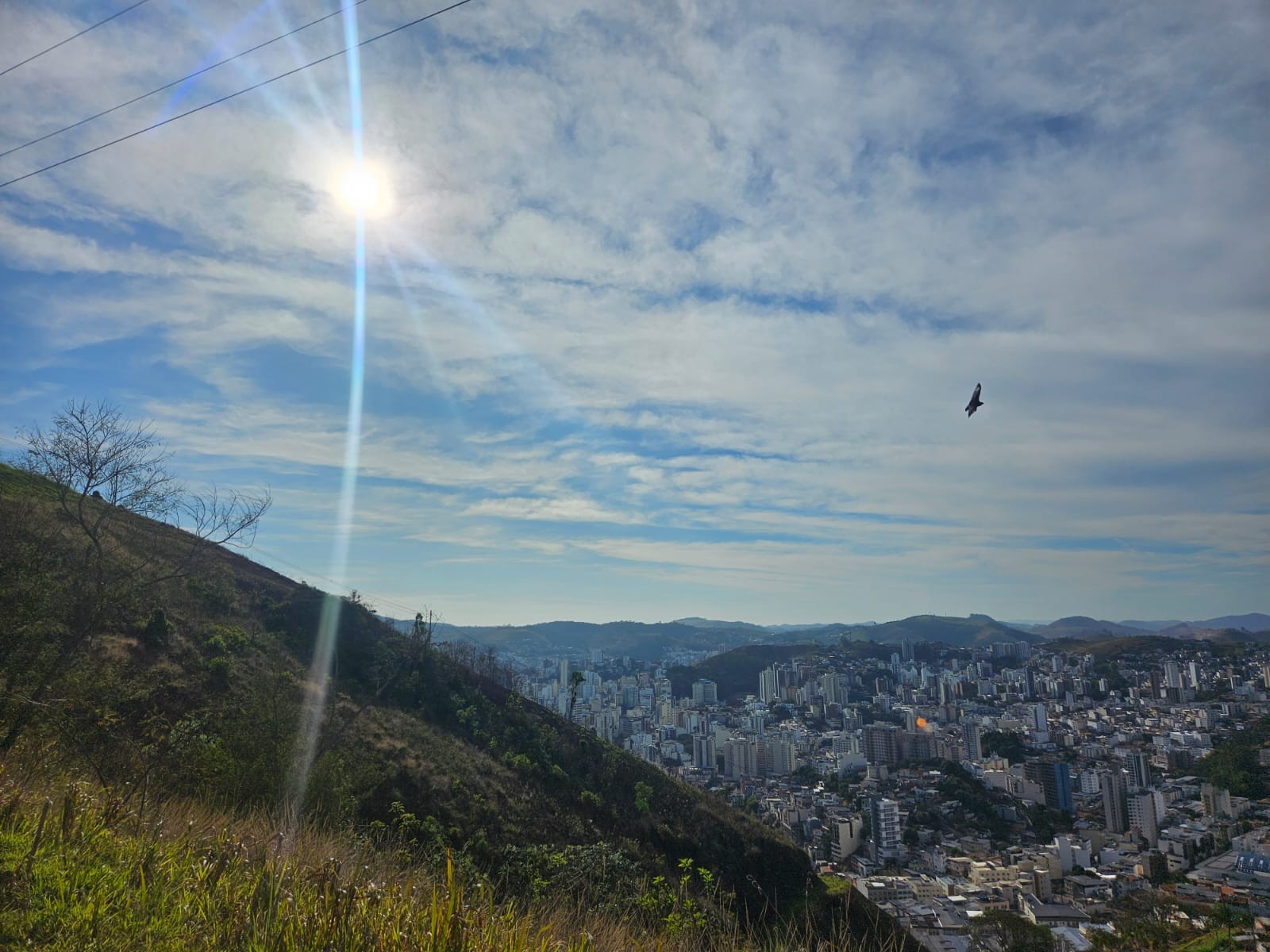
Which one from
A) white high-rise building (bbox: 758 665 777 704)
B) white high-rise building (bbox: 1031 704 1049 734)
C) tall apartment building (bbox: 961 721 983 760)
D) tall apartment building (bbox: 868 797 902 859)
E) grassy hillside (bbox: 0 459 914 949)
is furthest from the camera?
white high-rise building (bbox: 758 665 777 704)

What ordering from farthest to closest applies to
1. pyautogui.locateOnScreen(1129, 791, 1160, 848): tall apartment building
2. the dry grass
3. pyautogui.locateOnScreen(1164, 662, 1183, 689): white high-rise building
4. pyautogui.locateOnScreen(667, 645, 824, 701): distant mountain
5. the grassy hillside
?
pyautogui.locateOnScreen(667, 645, 824, 701): distant mountain
pyautogui.locateOnScreen(1164, 662, 1183, 689): white high-rise building
pyautogui.locateOnScreen(1129, 791, 1160, 848): tall apartment building
the grassy hillside
the dry grass

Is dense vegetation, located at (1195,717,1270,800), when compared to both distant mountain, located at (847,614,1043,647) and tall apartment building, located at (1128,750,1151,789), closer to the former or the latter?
tall apartment building, located at (1128,750,1151,789)

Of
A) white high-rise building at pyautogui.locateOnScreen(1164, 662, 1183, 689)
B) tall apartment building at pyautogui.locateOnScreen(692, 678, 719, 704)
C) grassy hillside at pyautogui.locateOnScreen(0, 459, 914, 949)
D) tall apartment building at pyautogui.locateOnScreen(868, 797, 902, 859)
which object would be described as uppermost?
grassy hillside at pyautogui.locateOnScreen(0, 459, 914, 949)

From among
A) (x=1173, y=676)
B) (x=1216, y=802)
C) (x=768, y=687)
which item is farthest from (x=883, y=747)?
(x=1173, y=676)

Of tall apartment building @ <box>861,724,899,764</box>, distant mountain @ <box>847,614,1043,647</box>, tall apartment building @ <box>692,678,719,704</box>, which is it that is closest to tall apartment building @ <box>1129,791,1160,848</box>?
tall apartment building @ <box>861,724,899,764</box>

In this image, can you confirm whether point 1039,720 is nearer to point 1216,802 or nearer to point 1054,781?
point 1054,781

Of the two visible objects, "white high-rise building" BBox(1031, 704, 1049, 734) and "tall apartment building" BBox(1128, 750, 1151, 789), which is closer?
"tall apartment building" BBox(1128, 750, 1151, 789)
